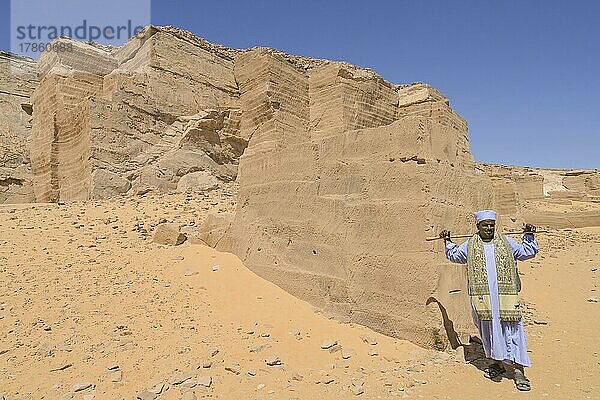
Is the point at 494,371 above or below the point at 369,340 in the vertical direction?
below

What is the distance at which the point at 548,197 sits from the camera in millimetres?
23531

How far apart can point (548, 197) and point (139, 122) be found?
69.3ft

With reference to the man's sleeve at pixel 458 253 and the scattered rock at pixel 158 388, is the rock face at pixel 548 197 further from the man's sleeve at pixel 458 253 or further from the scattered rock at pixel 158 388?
the scattered rock at pixel 158 388

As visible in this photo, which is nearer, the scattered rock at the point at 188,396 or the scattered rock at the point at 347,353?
the scattered rock at the point at 188,396

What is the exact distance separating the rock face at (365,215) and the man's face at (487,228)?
0.40 meters

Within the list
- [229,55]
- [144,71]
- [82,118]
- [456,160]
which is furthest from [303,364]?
[229,55]

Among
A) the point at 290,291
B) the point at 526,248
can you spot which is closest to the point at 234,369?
the point at 290,291

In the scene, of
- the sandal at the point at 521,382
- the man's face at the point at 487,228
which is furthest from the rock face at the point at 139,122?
the sandal at the point at 521,382

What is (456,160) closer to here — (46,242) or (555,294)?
(555,294)

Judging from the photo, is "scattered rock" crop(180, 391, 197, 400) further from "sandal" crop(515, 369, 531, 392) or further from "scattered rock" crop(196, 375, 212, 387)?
"sandal" crop(515, 369, 531, 392)

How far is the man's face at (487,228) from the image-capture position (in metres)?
3.06

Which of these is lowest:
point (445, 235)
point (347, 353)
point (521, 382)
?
point (521, 382)

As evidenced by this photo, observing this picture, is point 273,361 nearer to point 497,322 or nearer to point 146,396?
point 146,396

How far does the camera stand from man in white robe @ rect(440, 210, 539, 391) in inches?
114
